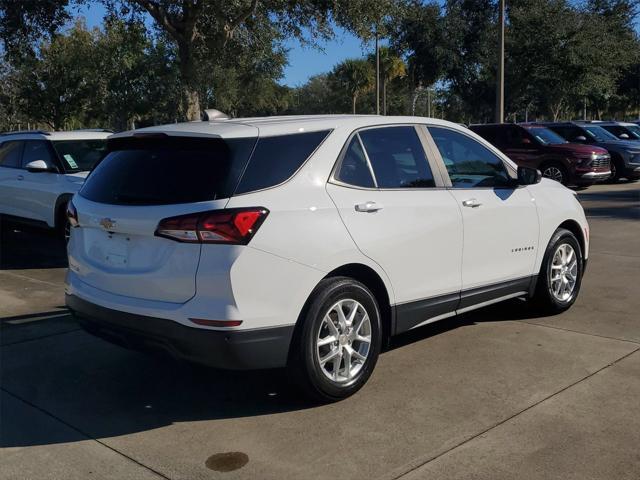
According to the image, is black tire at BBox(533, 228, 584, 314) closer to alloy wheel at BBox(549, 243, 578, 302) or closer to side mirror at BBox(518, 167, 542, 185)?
alloy wheel at BBox(549, 243, 578, 302)

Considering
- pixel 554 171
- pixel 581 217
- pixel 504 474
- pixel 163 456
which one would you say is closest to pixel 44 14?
pixel 554 171

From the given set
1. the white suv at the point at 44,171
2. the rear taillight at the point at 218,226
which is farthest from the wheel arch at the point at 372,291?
the white suv at the point at 44,171

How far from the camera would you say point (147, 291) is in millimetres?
4062

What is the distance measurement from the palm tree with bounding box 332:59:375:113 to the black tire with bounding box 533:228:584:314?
169ft

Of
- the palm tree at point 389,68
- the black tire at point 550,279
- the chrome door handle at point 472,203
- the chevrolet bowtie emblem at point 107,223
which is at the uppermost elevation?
the palm tree at point 389,68

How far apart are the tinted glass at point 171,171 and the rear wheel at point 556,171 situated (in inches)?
585

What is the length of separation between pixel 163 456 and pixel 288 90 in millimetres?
51642

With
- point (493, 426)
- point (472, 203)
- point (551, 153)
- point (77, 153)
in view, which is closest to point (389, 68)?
point (551, 153)

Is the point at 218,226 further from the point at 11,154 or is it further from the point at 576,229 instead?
the point at 11,154

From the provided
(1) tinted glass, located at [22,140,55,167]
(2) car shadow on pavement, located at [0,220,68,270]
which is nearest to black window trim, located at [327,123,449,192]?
(2) car shadow on pavement, located at [0,220,68,270]

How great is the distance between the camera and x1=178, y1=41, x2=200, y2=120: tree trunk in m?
16.7

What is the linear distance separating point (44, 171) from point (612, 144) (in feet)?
51.4

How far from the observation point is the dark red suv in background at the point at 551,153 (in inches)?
685

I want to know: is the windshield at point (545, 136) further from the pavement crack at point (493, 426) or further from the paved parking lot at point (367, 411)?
the pavement crack at point (493, 426)
